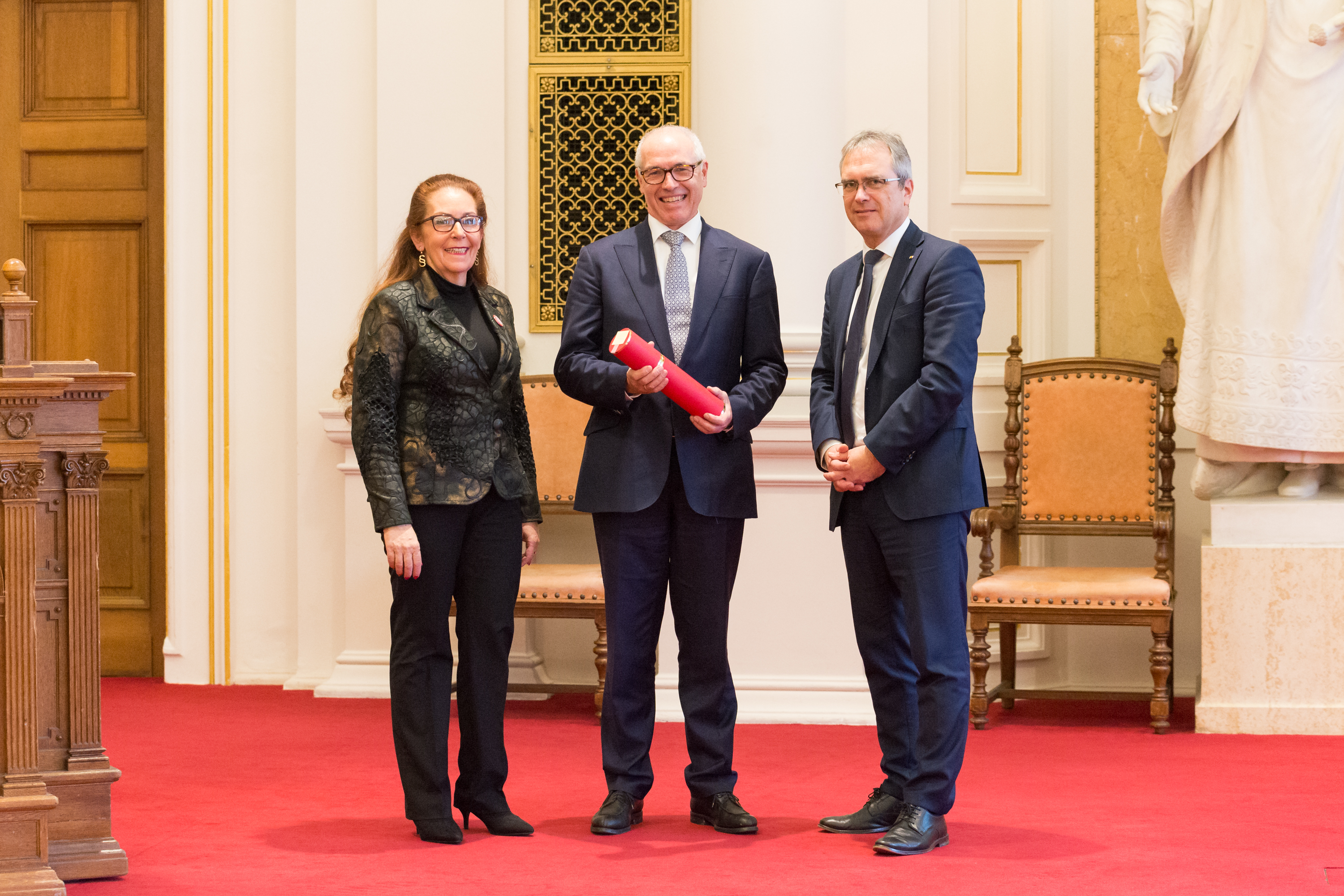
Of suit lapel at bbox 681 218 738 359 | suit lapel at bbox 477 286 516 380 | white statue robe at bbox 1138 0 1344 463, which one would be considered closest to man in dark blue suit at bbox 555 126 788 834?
suit lapel at bbox 681 218 738 359

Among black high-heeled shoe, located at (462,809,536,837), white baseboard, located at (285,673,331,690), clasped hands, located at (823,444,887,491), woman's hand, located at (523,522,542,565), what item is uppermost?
clasped hands, located at (823,444,887,491)

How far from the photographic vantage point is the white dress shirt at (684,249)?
349cm

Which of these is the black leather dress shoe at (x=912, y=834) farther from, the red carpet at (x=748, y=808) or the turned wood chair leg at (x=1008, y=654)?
the turned wood chair leg at (x=1008, y=654)

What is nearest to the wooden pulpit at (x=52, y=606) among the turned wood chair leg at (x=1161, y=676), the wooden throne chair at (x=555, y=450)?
the wooden throne chair at (x=555, y=450)

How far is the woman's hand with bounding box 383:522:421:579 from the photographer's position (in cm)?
323

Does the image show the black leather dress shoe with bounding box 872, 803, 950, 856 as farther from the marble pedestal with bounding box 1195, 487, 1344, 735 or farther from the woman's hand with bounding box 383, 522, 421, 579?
the marble pedestal with bounding box 1195, 487, 1344, 735

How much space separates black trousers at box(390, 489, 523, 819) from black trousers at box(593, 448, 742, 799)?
0.23 metres

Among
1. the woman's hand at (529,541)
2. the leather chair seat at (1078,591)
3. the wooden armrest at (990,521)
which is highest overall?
the woman's hand at (529,541)

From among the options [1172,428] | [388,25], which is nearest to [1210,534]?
[1172,428]

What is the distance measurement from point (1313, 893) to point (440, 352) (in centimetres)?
200

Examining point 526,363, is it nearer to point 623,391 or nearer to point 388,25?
point 388,25

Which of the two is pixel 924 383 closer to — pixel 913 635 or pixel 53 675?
pixel 913 635

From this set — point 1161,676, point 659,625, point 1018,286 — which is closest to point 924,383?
point 659,625

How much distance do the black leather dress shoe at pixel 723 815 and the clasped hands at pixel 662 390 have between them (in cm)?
81
